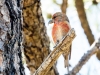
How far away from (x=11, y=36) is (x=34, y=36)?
52.4 inches

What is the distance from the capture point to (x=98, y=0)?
2.75 meters

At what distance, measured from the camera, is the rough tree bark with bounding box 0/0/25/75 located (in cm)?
129

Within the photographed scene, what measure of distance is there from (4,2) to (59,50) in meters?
0.37

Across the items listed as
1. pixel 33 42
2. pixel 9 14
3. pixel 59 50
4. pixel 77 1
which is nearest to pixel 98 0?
pixel 77 1

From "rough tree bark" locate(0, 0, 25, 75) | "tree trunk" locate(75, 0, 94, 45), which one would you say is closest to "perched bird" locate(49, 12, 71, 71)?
"tree trunk" locate(75, 0, 94, 45)

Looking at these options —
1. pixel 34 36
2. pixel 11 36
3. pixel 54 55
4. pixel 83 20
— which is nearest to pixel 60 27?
pixel 34 36

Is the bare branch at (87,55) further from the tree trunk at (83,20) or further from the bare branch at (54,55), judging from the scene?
the bare branch at (54,55)

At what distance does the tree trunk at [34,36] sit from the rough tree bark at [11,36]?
1074mm

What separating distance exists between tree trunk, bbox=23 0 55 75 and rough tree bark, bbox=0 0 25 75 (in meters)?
Result: 1.07

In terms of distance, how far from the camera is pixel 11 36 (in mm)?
1352

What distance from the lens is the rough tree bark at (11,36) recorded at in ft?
4.24

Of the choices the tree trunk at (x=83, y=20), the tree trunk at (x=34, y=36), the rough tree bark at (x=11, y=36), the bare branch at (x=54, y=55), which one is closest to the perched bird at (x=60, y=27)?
the tree trunk at (x=34, y=36)

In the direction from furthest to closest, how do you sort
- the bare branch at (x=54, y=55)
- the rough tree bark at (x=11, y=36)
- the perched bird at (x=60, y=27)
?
1. the perched bird at (x=60, y=27)
2. the bare branch at (x=54, y=55)
3. the rough tree bark at (x=11, y=36)

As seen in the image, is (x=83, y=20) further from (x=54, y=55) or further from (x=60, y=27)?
(x=54, y=55)
